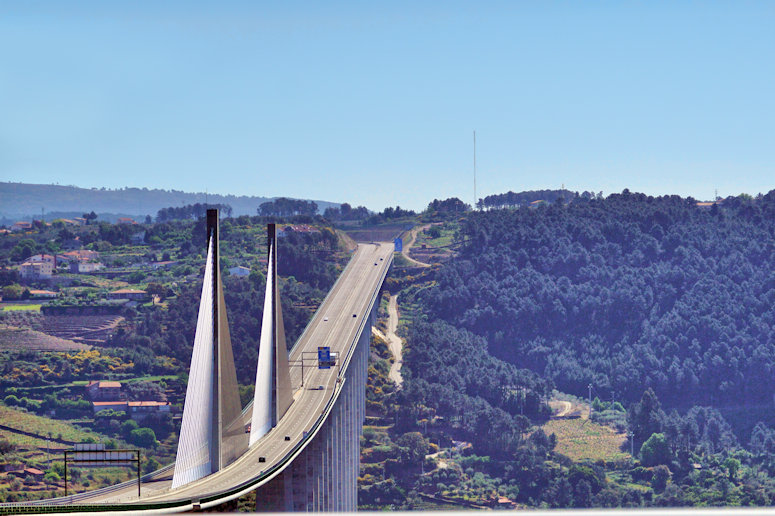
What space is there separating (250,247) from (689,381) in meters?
44.6

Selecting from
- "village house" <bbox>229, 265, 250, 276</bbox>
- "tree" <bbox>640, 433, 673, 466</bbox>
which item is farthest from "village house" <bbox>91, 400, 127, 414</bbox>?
"tree" <bbox>640, 433, 673, 466</bbox>

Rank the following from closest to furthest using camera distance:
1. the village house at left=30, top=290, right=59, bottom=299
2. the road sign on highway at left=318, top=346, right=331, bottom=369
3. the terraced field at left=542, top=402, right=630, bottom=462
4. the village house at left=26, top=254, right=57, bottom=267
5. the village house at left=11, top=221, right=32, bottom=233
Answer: the road sign on highway at left=318, top=346, right=331, bottom=369, the terraced field at left=542, top=402, right=630, bottom=462, the village house at left=30, top=290, right=59, bottom=299, the village house at left=26, top=254, right=57, bottom=267, the village house at left=11, top=221, right=32, bottom=233

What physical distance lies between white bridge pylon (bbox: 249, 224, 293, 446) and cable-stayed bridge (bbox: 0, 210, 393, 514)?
45 mm

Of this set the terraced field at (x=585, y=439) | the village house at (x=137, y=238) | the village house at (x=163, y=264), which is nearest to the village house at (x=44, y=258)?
the village house at (x=163, y=264)

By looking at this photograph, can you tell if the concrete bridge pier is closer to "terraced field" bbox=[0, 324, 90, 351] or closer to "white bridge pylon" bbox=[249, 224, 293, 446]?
"white bridge pylon" bbox=[249, 224, 293, 446]

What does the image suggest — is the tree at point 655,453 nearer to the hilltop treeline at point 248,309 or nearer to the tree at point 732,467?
the tree at point 732,467

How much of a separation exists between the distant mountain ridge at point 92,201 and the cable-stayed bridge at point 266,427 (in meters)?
86.2

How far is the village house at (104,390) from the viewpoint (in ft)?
248

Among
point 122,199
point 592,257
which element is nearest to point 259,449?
point 592,257

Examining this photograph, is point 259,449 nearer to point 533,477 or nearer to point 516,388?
point 533,477

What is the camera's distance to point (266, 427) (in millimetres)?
42188

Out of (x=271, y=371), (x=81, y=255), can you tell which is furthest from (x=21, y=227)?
(x=271, y=371)

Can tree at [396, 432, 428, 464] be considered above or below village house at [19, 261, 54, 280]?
below

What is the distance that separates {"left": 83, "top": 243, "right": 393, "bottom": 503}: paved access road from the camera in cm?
3234
